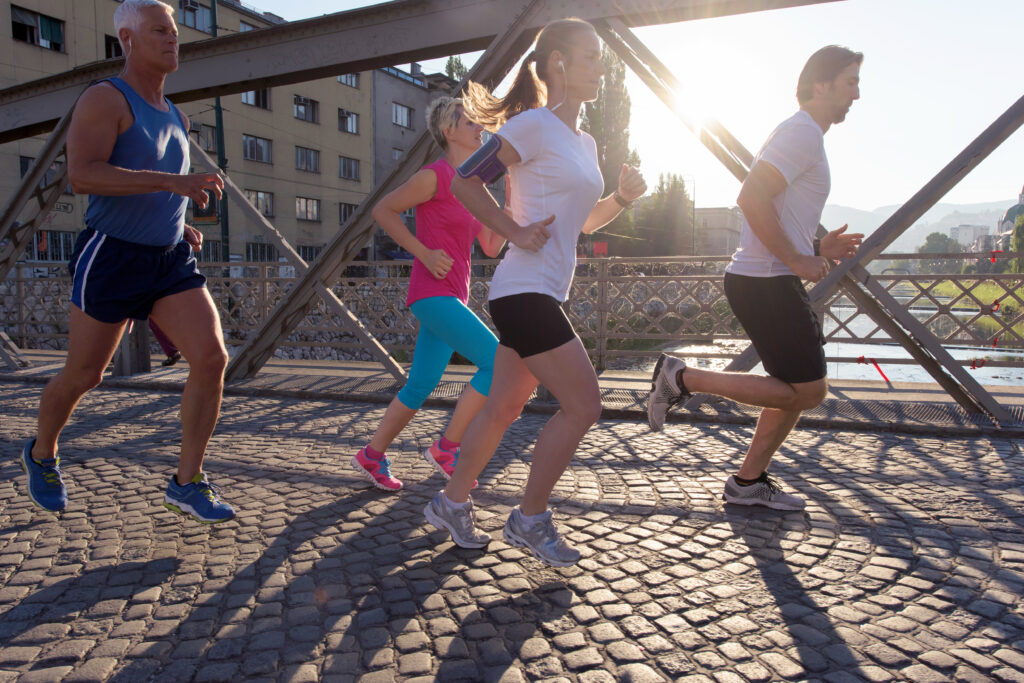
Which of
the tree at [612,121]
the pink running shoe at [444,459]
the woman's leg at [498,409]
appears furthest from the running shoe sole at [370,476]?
the tree at [612,121]

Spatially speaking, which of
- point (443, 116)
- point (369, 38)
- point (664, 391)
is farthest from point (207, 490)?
point (369, 38)

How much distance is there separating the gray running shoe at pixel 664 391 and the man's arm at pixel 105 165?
2.11m

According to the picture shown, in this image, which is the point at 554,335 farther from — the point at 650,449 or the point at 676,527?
the point at 650,449

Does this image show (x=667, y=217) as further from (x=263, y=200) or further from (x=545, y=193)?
(x=545, y=193)

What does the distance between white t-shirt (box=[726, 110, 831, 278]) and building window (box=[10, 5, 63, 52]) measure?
111 feet

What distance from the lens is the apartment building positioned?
2866cm

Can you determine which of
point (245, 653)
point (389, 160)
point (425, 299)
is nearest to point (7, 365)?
point (425, 299)

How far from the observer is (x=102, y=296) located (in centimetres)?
299

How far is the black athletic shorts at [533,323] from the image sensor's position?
2.51m

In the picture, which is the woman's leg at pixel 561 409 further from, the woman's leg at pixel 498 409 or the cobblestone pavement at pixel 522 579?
the cobblestone pavement at pixel 522 579

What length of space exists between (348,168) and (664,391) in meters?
43.9

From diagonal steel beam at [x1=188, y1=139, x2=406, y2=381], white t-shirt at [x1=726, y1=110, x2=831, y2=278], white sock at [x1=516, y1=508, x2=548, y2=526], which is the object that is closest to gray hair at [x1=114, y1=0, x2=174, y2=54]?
white sock at [x1=516, y1=508, x2=548, y2=526]

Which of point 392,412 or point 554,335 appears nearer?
point 554,335

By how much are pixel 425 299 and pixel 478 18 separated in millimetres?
3726
